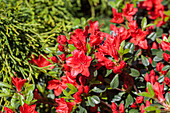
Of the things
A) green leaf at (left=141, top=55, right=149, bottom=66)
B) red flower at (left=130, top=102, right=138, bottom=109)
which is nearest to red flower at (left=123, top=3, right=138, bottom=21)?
green leaf at (left=141, top=55, right=149, bottom=66)

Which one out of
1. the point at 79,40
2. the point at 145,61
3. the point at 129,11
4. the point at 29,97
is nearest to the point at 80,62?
the point at 79,40

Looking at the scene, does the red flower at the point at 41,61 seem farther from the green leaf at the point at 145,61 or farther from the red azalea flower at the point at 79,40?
the green leaf at the point at 145,61

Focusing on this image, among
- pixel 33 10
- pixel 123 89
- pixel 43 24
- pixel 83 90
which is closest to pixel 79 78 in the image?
pixel 83 90

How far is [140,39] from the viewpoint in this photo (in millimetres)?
1356

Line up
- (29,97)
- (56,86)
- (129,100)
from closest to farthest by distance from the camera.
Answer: (29,97) < (129,100) < (56,86)

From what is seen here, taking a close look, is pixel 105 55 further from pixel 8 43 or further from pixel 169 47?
pixel 8 43

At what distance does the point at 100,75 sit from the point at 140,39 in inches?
15.2

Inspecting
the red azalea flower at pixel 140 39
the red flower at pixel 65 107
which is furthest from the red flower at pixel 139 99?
the red flower at pixel 65 107

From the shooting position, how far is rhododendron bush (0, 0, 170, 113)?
45.6 inches

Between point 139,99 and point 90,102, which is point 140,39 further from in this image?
point 90,102

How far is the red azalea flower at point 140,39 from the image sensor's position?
4.40 feet

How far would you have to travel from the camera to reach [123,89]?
138 cm

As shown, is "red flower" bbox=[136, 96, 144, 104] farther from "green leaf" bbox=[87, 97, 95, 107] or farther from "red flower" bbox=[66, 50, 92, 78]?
"red flower" bbox=[66, 50, 92, 78]

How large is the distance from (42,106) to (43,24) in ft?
2.45
